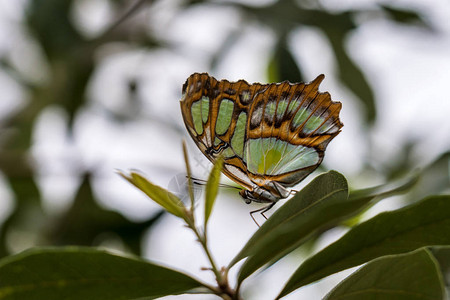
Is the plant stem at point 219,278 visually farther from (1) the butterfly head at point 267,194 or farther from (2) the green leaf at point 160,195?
(1) the butterfly head at point 267,194

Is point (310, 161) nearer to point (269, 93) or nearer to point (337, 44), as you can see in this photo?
point (269, 93)

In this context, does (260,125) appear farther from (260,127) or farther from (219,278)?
(219,278)

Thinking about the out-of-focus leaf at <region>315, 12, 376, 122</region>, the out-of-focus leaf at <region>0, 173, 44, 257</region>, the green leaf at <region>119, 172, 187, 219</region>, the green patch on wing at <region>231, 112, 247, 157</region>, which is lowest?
the out-of-focus leaf at <region>0, 173, 44, 257</region>

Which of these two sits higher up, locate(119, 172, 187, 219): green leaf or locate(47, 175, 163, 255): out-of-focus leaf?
locate(119, 172, 187, 219): green leaf

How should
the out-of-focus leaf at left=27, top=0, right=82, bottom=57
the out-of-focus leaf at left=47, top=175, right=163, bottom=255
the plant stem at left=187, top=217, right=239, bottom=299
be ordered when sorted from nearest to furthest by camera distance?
the plant stem at left=187, top=217, right=239, bottom=299, the out-of-focus leaf at left=47, top=175, right=163, bottom=255, the out-of-focus leaf at left=27, top=0, right=82, bottom=57

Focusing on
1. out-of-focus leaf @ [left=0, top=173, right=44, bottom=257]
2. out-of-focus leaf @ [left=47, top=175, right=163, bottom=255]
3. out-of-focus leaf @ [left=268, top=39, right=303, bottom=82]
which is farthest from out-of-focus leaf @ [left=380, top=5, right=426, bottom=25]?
out-of-focus leaf @ [left=0, top=173, right=44, bottom=257]

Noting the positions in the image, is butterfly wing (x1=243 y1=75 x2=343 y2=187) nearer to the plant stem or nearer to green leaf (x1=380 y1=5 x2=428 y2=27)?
the plant stem

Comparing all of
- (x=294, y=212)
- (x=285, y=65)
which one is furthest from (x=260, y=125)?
(x=285, y=65)
